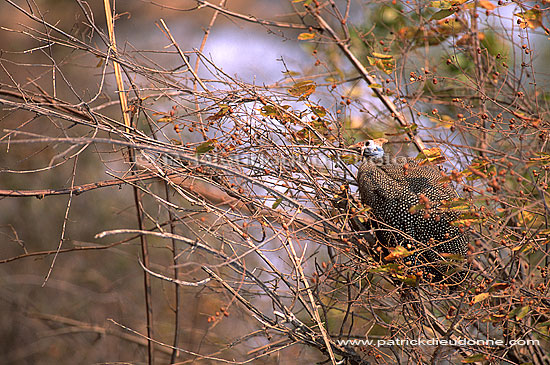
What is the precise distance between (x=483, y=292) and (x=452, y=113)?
1774 mm

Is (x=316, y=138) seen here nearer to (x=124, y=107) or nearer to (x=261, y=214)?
(x=261, y=214)

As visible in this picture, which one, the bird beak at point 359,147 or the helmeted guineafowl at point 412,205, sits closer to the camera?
the helmeted guineafowl at point 412,205

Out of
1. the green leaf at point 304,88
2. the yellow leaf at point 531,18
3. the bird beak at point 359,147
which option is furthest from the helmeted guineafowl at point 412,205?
the yellow leaf at point 531,18

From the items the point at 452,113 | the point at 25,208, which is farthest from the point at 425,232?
the point at 25,208

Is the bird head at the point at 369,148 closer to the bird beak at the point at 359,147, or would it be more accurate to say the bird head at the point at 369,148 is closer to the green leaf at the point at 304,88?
the bird beak at the point at 359,147

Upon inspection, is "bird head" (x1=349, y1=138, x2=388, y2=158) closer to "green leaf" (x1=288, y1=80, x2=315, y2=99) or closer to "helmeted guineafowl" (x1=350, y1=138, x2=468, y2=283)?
"helmeted guineafowl" (x1=350, y1=138, x2=468, y2=283)

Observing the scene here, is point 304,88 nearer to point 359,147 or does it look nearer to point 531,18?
point 359,147

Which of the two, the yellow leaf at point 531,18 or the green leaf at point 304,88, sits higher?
the yellow leaf at point 531,18

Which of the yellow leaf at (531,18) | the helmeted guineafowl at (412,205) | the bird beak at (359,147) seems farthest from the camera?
the bird beak at (359,147)

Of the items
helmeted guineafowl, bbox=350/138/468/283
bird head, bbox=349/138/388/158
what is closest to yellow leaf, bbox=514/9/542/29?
helmeted guineafowl, bbox=350/138/468/283

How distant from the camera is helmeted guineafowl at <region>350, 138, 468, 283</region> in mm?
1878

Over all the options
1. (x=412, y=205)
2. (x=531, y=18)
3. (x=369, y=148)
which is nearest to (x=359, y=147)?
(x=369, y=148)

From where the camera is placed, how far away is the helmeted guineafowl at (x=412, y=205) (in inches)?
73.9

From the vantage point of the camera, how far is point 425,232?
6.21ft
